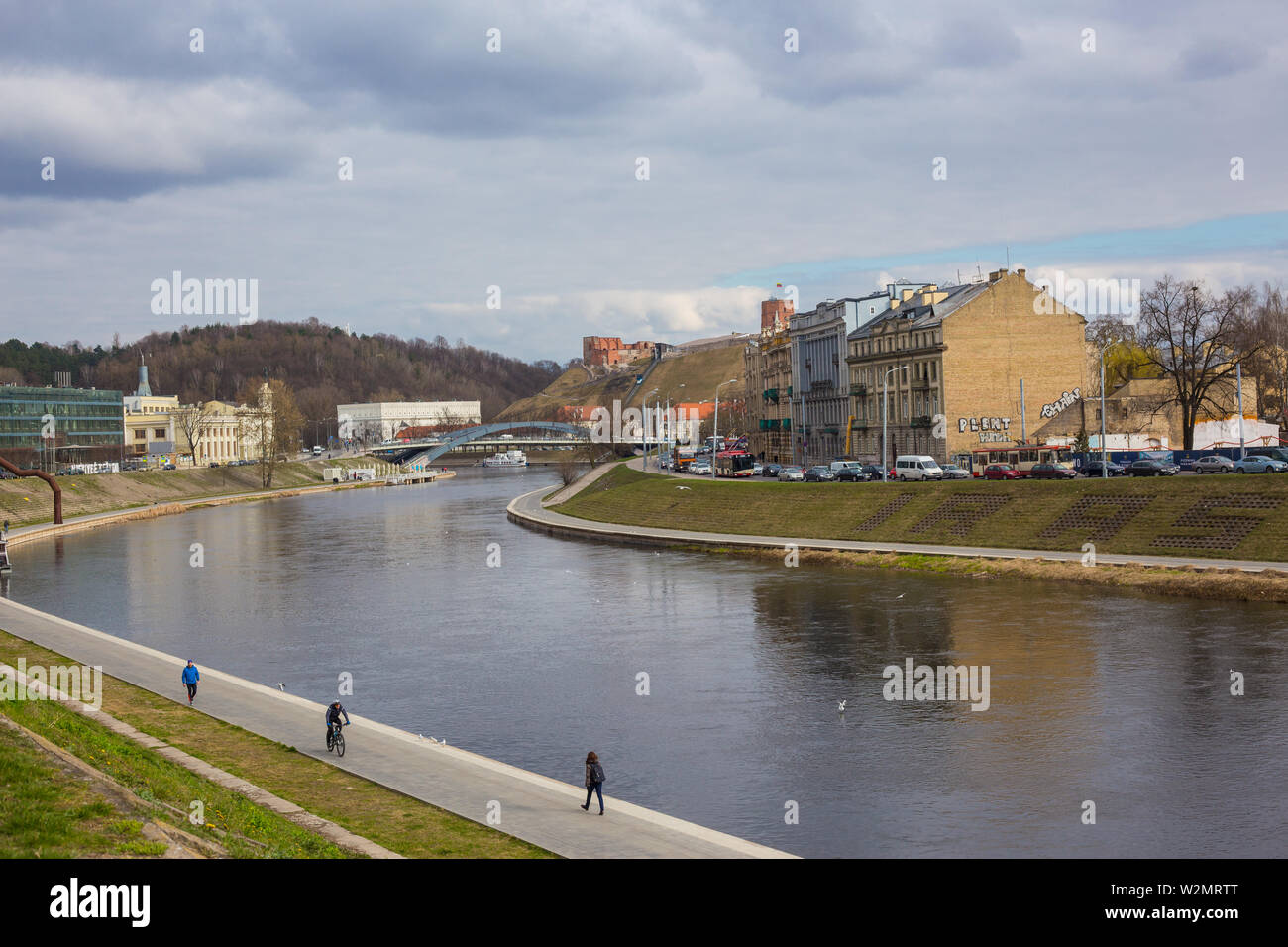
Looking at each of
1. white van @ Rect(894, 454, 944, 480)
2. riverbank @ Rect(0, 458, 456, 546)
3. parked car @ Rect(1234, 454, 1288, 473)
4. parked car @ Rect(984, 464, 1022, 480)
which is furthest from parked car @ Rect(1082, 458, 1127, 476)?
riverbank @ Rect(0, 458, 456, 546)

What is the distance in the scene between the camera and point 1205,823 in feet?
64.0

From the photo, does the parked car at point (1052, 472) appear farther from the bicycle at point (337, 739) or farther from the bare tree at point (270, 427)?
the bare tree at point (270, 427)

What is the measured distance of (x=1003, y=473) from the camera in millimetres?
65125

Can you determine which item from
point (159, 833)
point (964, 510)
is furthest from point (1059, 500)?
point (159, 833)

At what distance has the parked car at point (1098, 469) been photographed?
61872 millimetres

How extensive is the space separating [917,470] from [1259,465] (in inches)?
835

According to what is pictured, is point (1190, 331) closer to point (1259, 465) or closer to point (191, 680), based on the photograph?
point (1259, 465)

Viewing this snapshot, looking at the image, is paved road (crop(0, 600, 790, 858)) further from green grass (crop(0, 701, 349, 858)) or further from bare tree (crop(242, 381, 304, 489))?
bare tree (crop(242, 381, 304, 489))

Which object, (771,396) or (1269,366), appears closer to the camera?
(1269,366)

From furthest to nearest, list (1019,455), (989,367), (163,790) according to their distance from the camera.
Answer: (989,367)
(1019,455)
(163,790)

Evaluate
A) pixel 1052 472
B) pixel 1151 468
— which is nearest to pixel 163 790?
pixel 1052 472

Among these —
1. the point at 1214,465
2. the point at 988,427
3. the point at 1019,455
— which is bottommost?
the point at 1214,465
